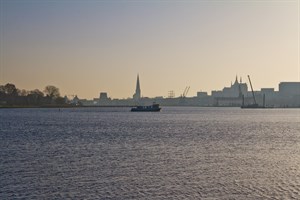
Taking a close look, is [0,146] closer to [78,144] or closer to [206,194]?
[78,144]

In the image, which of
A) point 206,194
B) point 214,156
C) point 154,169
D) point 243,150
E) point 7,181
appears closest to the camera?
point 206,194

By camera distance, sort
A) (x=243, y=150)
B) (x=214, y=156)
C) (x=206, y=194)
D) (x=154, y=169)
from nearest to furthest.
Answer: (x=206, y=194), (x=154, y=169), (x=214, y=156), (x=243, y=150)

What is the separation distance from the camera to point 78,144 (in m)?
51.6

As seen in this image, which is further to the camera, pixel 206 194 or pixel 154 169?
pixel 154 169

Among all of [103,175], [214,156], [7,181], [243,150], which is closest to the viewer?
[7,181]

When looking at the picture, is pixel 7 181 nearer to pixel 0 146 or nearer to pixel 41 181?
pixel 41 181

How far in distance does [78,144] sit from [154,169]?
20665 mm

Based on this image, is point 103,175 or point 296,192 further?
point 103,175

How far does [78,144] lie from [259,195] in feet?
98.8

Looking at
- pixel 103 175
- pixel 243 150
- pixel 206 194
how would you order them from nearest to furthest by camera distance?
pixel 206 194, pixel 103 175, pixel 243 150

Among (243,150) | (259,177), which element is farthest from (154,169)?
(243,150)

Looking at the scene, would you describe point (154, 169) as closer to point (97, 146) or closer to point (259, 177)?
point (259, 177)

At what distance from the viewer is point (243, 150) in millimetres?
47719

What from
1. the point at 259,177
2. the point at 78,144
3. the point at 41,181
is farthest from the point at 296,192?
the point at 78,144
